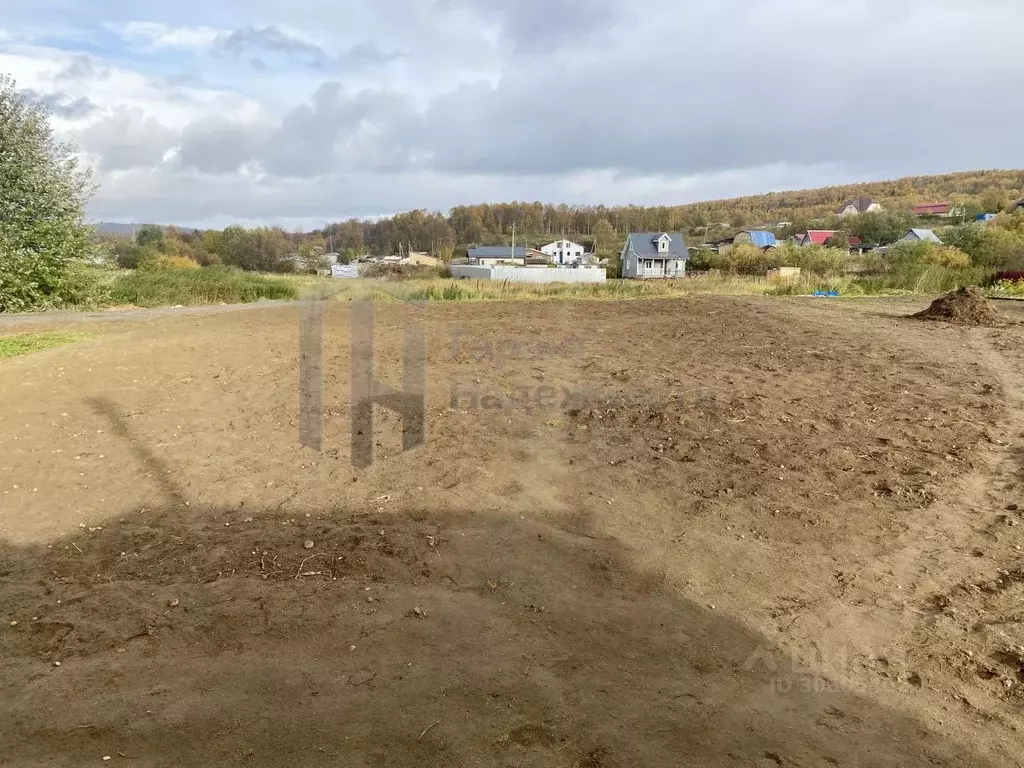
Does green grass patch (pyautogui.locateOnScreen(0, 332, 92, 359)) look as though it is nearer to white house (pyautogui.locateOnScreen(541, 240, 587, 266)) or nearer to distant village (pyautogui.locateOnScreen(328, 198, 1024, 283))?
distant village (pyautogui.locateOnScreen(328, 198, 1024, 283))

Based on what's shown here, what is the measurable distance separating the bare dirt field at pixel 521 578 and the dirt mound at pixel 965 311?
18.5 ft

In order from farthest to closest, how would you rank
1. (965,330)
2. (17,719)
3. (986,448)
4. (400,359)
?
1. (965,330)
2. (400,359)
3. (986,448)
4. (17,719)

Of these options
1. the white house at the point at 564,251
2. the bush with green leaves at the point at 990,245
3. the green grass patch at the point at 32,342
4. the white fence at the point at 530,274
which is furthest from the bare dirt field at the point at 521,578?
the white house at the point at 564,251

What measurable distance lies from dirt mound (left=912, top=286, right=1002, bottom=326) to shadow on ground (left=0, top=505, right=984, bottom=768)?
11219 mm

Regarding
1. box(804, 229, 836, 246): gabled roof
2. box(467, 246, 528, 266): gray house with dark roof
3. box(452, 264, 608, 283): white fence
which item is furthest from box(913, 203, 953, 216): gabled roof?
box(452, 264, 608, 283): white fence

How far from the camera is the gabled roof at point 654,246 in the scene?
47.1 m

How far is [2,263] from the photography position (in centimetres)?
1478

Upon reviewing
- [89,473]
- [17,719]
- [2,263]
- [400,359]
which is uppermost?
[2,263]

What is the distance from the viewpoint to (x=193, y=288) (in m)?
20.8

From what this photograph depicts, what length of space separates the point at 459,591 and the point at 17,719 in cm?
181

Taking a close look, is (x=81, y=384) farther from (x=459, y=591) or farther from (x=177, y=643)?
(x=459, y=591)

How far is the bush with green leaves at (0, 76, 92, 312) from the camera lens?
15.0 metres

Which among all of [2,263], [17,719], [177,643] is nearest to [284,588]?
[177,643]

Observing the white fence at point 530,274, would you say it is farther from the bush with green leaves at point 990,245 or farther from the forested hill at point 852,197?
the forested hill at point 852,197
